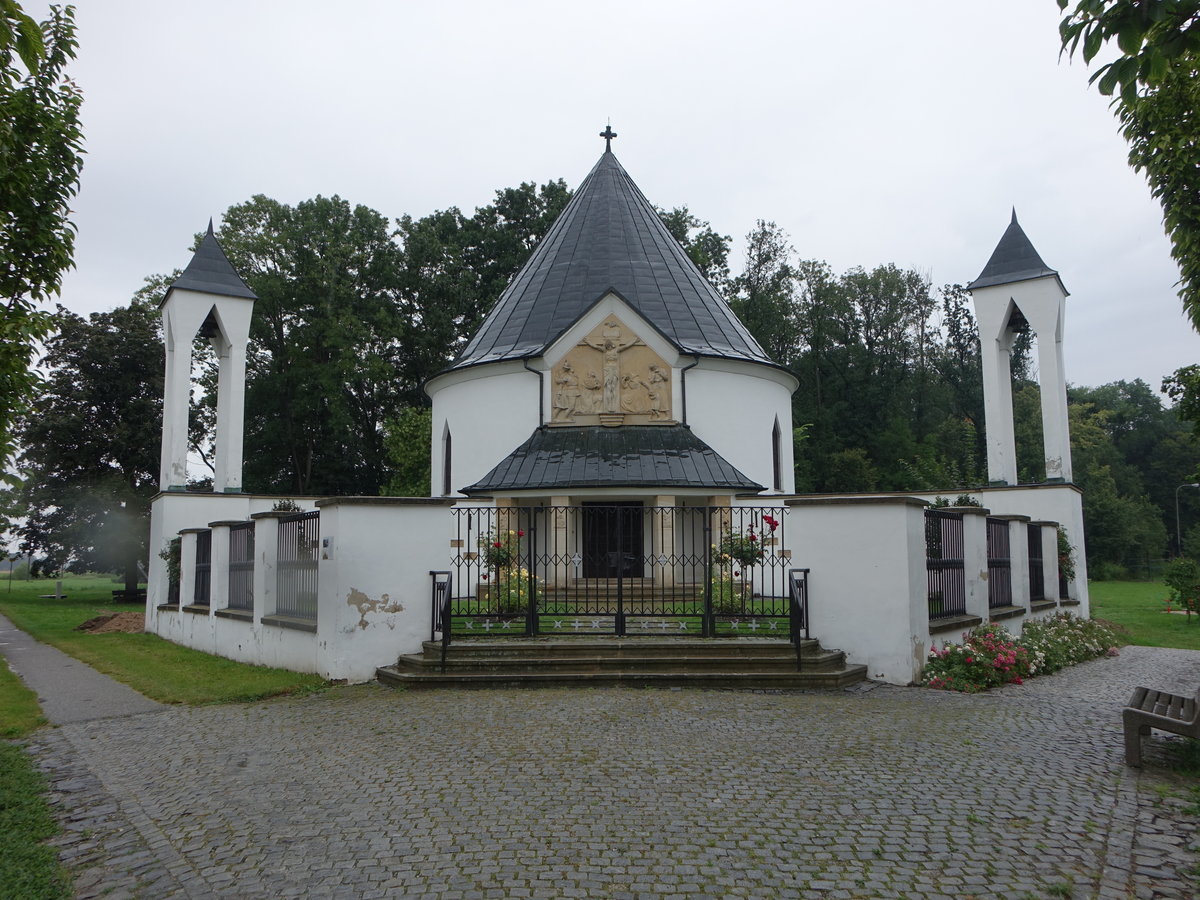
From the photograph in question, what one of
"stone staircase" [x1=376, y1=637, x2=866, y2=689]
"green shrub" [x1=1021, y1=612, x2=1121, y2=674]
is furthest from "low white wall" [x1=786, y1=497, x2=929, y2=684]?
"green shrub" [x1=1021, y1=612, x2=1121, y2=674]

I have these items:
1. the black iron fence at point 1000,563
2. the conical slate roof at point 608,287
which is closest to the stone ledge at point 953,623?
the black iron fence at point 1000,563

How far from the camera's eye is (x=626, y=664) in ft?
35.2

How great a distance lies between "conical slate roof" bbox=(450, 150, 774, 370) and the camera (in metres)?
20.9

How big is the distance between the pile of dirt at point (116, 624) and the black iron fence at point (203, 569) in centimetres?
432

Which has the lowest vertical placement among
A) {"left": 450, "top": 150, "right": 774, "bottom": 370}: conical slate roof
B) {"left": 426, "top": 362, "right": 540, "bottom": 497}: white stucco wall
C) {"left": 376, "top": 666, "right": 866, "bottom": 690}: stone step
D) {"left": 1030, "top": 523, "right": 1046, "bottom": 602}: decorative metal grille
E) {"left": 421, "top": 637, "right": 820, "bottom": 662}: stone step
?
{"left": 376, "top": 666, "right": 866, "bottom": 690}: stone step

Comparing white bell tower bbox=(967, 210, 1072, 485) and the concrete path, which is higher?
white bell tower bbox=(967, 210, 1072, 485)

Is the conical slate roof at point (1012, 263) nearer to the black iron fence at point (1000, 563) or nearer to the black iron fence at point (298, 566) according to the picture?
the black iron fence at point (1000, 563)

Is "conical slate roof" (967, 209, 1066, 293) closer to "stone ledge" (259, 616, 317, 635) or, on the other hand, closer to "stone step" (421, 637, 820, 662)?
"stone step" (421, 637, 820, 662)

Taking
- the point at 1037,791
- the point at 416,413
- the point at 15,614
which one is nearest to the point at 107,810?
the point at 1037,791

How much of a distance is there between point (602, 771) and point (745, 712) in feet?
8.82

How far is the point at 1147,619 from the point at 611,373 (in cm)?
1525

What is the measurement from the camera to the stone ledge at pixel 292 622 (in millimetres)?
11664

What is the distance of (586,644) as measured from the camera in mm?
11000

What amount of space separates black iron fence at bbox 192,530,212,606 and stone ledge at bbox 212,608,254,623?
5.68ft
